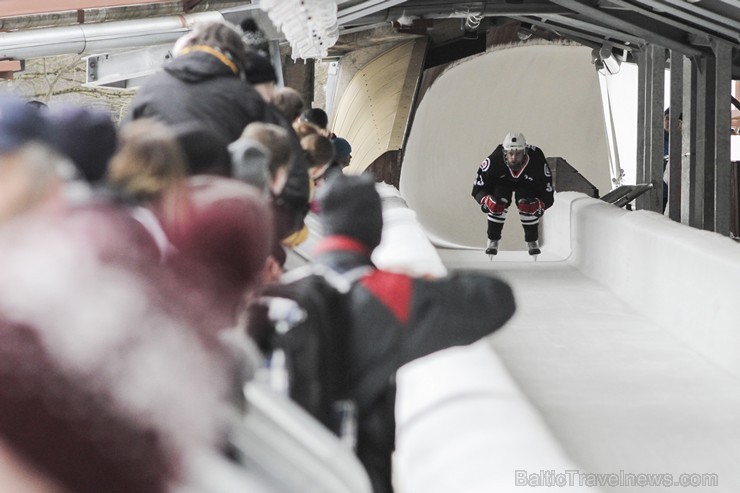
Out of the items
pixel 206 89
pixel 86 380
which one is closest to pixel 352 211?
pixel 86 380

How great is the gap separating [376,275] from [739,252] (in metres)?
3.46

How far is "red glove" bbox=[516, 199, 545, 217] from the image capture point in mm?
8984

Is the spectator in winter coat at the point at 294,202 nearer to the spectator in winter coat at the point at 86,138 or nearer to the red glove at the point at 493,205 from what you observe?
the spectator in winter coat at the point at 86,138

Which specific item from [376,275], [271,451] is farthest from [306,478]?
[376,275]

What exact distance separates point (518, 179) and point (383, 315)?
769 cm

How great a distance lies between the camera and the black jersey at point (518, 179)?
905 cm

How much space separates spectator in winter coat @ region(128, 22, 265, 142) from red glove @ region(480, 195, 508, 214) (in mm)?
6650

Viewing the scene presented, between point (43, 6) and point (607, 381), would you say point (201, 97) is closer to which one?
point (607, 381)

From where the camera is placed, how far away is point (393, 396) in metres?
1.66

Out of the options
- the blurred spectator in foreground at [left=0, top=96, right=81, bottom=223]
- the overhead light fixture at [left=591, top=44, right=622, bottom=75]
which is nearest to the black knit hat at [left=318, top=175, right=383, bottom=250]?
the blurred spectator in foreground at [left=0, top=96, right=81, bottom=223]

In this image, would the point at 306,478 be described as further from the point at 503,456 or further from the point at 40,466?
the point at 503,456

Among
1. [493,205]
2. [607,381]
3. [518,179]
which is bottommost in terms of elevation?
[607,381]

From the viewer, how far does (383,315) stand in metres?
1.54

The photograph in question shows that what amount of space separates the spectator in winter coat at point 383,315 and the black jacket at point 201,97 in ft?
2.62
